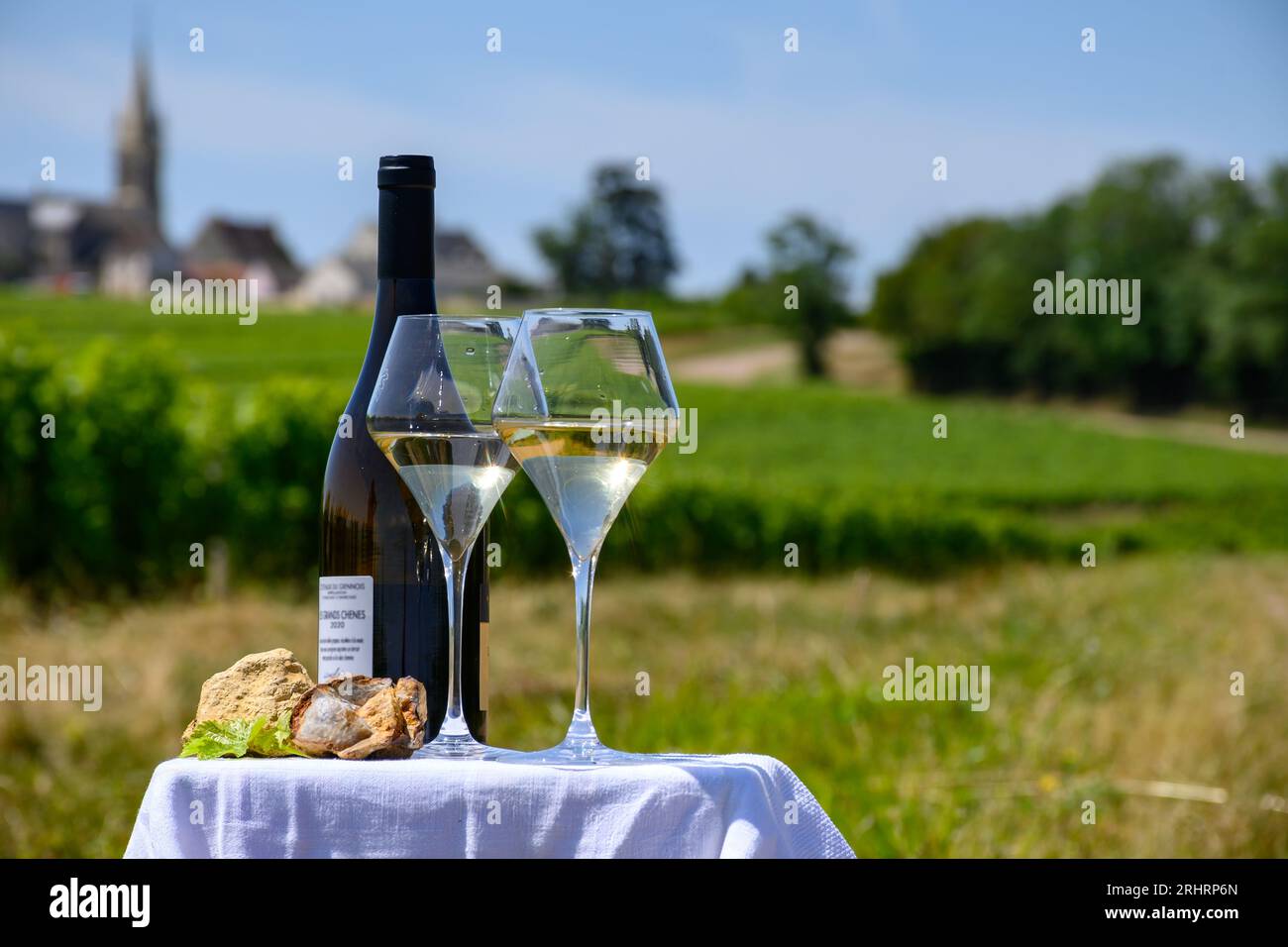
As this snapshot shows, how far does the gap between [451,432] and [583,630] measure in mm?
296

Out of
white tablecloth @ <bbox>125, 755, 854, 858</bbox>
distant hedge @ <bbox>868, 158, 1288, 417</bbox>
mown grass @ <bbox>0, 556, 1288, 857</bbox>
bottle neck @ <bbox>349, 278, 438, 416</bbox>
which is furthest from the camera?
distant hedge @ <bbox>868, 158, 1288, 417</bbox>

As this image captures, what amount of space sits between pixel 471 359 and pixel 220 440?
14033 millimetres

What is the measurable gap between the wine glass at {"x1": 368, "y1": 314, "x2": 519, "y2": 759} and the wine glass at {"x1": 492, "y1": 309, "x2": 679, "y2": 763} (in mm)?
82

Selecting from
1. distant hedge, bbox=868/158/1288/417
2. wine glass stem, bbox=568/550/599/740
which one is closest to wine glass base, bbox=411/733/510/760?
wine glass stem, bbox=568/550/599/740

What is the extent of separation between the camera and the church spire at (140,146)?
6275 inches

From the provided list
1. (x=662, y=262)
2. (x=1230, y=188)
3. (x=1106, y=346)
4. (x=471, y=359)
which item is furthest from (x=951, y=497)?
(x=662, y=262)

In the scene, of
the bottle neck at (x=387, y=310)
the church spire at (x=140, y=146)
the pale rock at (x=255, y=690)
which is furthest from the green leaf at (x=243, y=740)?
the church spire at (x=140, y=146)

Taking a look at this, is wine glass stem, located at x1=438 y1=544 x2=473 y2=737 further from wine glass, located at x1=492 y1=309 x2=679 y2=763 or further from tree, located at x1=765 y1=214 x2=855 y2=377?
tree, located at x1=765 y1=214 x2=855 y2=377

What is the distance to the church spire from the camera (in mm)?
159375

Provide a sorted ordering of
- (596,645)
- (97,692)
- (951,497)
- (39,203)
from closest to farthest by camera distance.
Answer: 1. (97,692)
2. (596,645)
3. (951,497)
4. (39,203)

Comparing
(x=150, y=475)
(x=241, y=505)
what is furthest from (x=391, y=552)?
(x=241, y=505)

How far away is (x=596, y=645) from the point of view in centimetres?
1252

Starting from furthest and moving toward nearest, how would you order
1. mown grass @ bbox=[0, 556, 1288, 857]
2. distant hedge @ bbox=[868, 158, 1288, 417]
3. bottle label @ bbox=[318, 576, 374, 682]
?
distant hedge @ bbox=[868, 158, 1288, 417], mown grass @ bbox=[0, 556, 1288, 857], bottle label @ bbox=[318, 576, 374, 682]

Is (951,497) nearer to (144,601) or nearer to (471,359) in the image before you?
(144,601)
